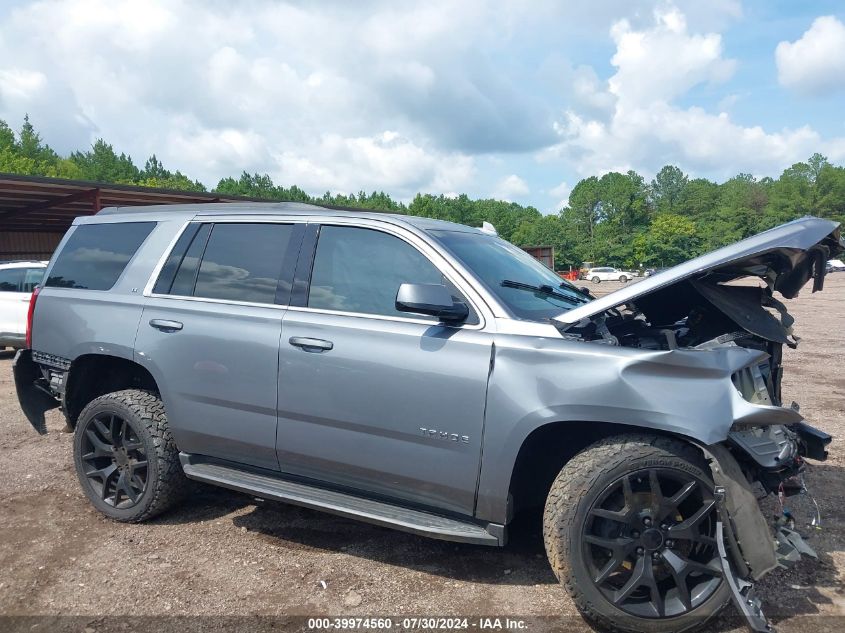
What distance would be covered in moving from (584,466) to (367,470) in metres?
1.11

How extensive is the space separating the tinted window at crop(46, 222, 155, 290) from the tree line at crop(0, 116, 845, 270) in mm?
69759

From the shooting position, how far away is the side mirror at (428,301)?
2.92 m

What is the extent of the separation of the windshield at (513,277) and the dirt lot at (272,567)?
57.3 inches

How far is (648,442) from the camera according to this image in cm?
282

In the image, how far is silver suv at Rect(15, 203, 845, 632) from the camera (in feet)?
9.12

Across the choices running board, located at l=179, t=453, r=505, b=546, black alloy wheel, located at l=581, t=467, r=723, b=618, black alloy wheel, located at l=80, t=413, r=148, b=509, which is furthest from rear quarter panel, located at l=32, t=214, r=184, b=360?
black alloy wheel, located at l=581, t=467, r=723, b=618

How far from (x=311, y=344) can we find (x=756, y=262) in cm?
232

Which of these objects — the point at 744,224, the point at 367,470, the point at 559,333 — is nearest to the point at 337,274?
the point at 367,470

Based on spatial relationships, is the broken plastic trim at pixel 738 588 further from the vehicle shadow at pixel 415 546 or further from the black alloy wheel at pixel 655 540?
the vehicle shadow at pixel 415 546

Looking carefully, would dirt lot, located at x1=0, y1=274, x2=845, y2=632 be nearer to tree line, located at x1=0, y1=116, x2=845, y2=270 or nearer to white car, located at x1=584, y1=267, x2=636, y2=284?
white car, located at x1=584, y1=267, x2=636, y2=284

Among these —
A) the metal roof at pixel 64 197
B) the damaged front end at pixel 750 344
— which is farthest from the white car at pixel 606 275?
the damaged front end at pixel 750 344

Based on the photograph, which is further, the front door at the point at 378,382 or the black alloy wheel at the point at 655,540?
the front door at the point at 378,382

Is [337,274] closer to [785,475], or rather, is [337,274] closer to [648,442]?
[648,442]

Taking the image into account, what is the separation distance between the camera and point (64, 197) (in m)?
18.2
